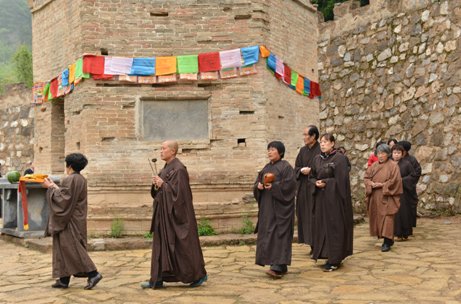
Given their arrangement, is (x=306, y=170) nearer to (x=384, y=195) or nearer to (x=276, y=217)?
(x=276, y=217)

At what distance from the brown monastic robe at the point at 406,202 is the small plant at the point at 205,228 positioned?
3.00 meters

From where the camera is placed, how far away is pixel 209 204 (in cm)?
982

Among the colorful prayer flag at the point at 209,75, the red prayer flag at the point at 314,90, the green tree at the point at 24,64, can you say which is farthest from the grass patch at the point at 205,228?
the green tree at the point at 24,64

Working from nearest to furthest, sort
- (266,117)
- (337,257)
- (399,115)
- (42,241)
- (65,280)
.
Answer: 1. (65,280)
2. (337,257)
3. (42,241)
4. (266,117)
5. (399,115)

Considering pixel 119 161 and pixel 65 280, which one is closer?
pixel 65 280

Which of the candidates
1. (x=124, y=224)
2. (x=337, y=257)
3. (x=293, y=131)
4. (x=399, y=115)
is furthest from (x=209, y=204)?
(x=399, y=115)

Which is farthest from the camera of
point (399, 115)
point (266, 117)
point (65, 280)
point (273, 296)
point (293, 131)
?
point (399, 115)

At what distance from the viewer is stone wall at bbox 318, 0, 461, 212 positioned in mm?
12062

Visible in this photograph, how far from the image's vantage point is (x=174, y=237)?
6230 mm

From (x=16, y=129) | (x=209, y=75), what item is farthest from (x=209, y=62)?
(x=16, y=129)

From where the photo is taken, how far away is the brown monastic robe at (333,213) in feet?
23.4

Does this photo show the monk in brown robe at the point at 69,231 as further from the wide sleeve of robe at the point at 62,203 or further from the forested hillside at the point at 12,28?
the forested hillside at the point at 12,28

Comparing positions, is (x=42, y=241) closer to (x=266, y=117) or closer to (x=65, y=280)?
(x=65, y=280)

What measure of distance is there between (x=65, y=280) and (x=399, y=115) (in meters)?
9.19
